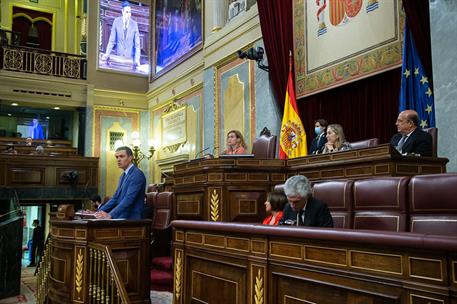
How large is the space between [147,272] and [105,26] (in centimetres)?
974

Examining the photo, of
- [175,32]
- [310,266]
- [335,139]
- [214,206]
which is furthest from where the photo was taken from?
[175,32]

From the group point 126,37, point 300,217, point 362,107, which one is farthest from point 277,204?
point 126,37

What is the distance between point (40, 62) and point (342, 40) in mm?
8041

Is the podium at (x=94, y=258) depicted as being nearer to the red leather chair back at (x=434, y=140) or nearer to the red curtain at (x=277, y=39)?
the red leather chair back at (x=434, y=140)

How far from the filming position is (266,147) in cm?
549

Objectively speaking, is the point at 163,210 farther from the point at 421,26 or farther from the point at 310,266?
the point at 310,266

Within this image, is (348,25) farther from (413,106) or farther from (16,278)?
(16,278)

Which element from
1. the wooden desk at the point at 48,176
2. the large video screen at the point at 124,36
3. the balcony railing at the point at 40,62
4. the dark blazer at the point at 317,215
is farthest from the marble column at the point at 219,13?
the dark blazer at the point at 317,215

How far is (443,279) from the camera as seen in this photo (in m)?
1.45

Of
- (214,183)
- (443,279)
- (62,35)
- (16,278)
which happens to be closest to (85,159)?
(16,278)

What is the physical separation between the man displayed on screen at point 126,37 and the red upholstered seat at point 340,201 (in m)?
10.0

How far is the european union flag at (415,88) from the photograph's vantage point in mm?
4770

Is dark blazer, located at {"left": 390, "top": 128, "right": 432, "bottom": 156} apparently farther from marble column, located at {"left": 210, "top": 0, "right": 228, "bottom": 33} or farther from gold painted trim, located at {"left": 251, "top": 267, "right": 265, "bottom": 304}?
marble column, located at {"left": 210, "top": 0, "right": 228, "bottom": 33}

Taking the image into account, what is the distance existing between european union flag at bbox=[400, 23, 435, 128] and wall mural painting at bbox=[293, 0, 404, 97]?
0.24 m
